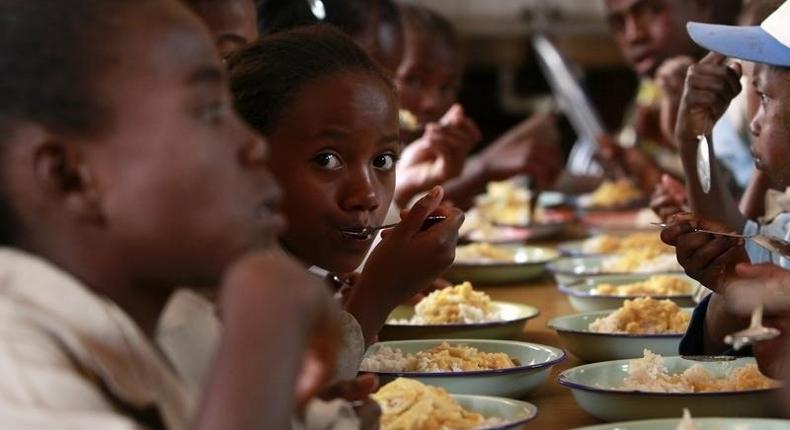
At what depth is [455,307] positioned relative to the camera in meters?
1.73

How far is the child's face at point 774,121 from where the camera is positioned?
1501 millimetres

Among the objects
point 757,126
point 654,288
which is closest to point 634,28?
point 654,288

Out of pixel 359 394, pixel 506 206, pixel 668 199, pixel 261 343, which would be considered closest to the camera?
pixel 261 343

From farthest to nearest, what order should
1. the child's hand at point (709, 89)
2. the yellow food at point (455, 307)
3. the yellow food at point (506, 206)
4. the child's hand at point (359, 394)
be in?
the yellow food at point (506, 206)
the child's hand at point (709, 89)
the yellow food at point (455, 307)
the child's hand at point (359, 394)

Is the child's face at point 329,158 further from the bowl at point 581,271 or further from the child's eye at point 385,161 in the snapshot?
the bowl at point 581,271

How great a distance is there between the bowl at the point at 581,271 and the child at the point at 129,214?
131cm

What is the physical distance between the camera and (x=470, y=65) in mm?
6781

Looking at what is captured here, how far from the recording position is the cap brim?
1.47 meters

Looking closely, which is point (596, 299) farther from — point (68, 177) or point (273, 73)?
point (68, 177)

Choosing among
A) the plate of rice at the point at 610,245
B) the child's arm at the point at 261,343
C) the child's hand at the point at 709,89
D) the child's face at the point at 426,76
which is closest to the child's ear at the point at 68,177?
the child's arm at the point at 261,343

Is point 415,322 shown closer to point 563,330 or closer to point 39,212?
point 563,330

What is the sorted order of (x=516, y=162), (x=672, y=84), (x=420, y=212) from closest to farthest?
(x=420, y=212) < (x=672, y=84) < (x=516, y=162)

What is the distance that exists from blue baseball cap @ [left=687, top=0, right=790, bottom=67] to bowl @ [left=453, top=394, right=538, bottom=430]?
1.95 feet

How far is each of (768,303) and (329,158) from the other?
57cm
